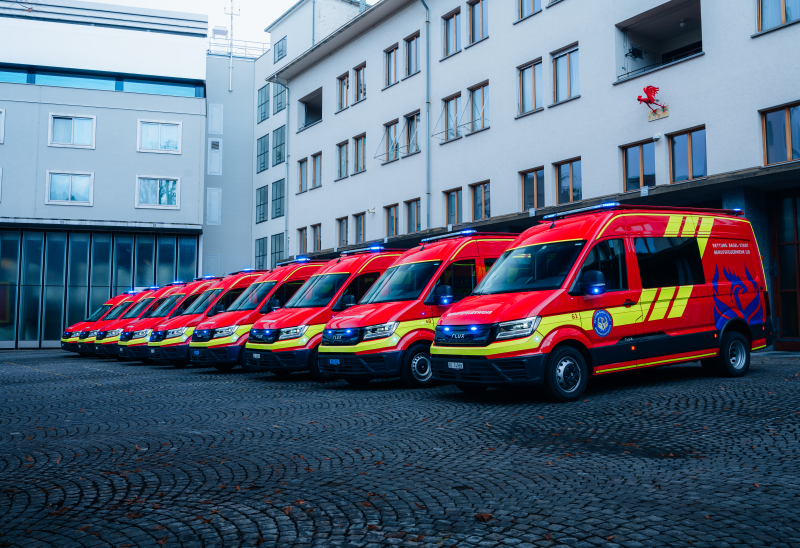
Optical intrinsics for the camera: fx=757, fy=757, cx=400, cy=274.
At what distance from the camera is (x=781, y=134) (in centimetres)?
1605

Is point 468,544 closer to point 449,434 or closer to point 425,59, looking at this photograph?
point 449,434

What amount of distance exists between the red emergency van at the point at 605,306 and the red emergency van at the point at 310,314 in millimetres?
3577

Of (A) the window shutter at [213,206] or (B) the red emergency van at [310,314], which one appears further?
(A) the window shutter at [213,206]

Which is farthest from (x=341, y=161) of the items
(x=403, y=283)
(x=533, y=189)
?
(x=403, y=283)

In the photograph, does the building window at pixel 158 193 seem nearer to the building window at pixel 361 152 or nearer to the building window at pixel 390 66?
the building window at pixel 361 152

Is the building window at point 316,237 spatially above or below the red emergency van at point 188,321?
above

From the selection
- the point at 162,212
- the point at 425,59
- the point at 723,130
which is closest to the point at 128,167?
the point at 162,212

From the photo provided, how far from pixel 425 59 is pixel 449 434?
21.7 m

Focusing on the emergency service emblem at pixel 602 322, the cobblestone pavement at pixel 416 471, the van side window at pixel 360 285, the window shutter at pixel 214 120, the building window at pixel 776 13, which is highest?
the window shutter at pixel 214 120

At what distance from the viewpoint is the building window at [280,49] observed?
1598 inches

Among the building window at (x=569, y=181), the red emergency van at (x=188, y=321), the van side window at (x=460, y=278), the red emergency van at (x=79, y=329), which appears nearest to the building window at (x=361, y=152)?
the red emergency van at (x=79, y=329)

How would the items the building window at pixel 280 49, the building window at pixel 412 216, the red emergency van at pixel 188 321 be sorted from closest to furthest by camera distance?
the red emergency van at pixel 188 321 → the building window at pixel 412 216 → the building window at pixel 280 49

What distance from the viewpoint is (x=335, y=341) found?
11984mm

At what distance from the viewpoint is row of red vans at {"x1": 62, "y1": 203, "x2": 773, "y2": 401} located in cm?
940
